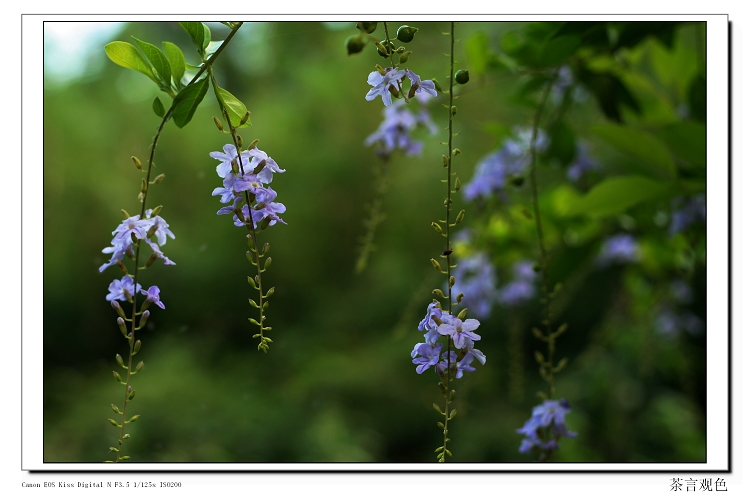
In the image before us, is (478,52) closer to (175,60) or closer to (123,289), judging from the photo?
(175,60)

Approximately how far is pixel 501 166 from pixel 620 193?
26 cm

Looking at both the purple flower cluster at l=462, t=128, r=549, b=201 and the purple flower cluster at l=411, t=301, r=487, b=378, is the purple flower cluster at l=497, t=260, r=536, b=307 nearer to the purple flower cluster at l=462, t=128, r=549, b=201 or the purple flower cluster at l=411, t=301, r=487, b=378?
the purple flower cluster at l=462, t=128, r=549, b=201

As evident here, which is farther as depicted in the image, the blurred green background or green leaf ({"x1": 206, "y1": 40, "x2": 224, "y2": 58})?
the blurred green background

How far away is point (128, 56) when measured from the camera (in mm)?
623

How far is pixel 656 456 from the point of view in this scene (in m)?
2.34

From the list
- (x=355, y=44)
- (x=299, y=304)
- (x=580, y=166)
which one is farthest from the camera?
(x=299, y=304)

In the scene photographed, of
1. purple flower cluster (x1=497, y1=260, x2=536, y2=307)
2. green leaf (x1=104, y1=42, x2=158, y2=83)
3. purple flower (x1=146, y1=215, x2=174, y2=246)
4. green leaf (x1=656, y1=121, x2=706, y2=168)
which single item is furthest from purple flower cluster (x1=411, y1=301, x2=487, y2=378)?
purple flower cluster (x1=497, y1=260, x2=536, y2=307)

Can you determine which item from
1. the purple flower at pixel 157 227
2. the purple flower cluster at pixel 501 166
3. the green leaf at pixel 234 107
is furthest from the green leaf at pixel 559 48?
the purple flower at pixel 157 227

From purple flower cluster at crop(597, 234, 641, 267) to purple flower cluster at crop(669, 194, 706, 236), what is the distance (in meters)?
0.24

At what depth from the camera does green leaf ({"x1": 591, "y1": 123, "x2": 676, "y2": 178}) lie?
855mm

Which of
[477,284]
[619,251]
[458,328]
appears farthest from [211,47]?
[619,251]

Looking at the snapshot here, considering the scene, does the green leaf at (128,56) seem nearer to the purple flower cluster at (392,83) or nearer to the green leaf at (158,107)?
the green leaf at (158,107)
